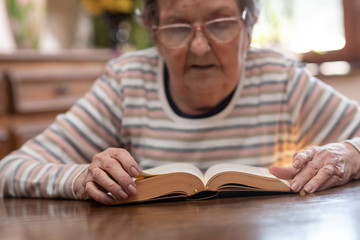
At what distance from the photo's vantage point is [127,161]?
0.96 m

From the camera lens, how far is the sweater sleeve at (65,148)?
1.15m

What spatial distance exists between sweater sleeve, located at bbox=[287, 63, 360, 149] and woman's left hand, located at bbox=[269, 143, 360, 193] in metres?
0.28

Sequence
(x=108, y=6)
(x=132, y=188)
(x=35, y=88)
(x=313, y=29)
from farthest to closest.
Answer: (x=313, y=29) → (x=108, y=6) → (x=35, y=88) → (x=132, y=188)

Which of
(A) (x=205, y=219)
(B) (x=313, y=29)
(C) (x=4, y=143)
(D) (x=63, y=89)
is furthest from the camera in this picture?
(B) (x=313, y=29)

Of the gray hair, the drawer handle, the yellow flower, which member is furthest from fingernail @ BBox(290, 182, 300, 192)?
the yellow flower

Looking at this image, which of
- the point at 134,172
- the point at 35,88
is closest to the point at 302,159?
the point at 134,172

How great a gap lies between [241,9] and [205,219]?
734mm

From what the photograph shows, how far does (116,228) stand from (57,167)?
46 cm

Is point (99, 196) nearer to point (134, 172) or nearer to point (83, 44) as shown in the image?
point (134, 172)

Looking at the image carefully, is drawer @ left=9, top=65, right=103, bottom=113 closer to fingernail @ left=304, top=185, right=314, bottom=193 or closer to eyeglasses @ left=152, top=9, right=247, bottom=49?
eyeglasses @ left=152, top=9, right=247, bottom=49

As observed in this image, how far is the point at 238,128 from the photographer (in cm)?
145

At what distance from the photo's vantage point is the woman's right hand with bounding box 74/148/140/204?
0.94 m

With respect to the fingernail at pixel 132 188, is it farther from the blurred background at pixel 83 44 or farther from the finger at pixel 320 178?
the blurred background at pixel 83 44

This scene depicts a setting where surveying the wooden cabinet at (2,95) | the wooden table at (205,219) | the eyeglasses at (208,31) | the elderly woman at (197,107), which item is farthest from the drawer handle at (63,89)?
the wooden table at (205,219)
